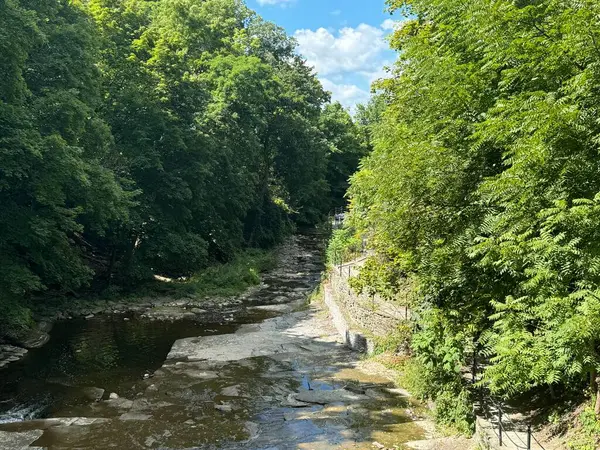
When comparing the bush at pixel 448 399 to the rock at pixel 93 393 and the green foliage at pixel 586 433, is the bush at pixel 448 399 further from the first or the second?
the rock at pixel 93 393

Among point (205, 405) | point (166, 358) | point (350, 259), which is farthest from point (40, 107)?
point (350, 259)

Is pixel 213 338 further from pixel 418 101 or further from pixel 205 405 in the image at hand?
pixel 418 101

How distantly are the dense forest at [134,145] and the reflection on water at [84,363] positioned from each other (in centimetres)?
196

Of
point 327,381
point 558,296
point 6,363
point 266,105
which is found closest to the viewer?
point 558,296

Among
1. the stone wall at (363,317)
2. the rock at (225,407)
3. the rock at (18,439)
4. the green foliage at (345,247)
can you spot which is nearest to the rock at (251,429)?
the rock at (225,407)

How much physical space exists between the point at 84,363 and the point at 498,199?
15090mm

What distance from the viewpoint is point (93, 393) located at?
14648 millimetres

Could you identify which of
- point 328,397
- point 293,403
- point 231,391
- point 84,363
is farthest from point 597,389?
point 84,363

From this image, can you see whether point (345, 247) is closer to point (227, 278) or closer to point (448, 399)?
point (227, 278)

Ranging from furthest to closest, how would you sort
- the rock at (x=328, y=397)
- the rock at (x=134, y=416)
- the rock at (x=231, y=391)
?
the rock at (x=231, y=391), the rock at (x=328, y=397), the rock at (x=134, y=416)

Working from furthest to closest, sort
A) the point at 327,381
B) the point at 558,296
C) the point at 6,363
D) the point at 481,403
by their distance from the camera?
the point at 6,363 < the point at 327,381 < the point at 481,403 < the point at 558,296

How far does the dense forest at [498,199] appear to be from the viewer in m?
6.90

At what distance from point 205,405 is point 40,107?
42.2ft

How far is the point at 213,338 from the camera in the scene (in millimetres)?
20484
